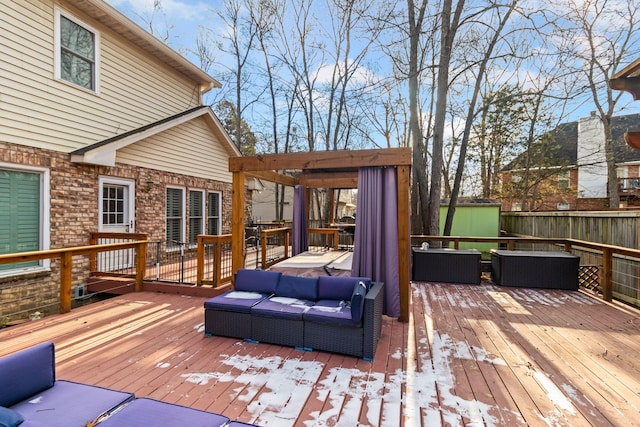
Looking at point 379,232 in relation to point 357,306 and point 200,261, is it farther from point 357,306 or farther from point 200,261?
point 200,261

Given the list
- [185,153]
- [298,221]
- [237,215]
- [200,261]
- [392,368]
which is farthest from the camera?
[185,153]

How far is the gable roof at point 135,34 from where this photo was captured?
249 inches

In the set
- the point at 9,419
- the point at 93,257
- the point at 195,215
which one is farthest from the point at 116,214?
the point at 9,419

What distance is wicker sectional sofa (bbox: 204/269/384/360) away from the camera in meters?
3.19

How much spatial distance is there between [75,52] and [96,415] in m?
7.24

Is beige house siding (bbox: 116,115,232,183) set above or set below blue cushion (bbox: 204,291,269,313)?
above

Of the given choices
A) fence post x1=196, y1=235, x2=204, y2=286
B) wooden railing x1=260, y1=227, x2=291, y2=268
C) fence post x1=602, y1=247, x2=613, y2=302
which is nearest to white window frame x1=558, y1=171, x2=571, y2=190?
fence post x1=602, y1=247, x2=613, y2=302

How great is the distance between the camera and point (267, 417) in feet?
7.36

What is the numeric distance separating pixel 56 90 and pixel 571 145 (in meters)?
A: 24.7

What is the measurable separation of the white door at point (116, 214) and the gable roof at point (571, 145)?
1624 centimetres

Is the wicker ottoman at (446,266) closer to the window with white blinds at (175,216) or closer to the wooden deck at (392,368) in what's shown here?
the wooden deck at (392,368)

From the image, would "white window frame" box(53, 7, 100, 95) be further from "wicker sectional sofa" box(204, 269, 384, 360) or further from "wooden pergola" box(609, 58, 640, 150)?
"wooden pergola" box(609, 58, 640, 150)

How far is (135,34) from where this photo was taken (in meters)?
7.27

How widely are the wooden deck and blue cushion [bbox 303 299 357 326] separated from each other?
14.5 inches
